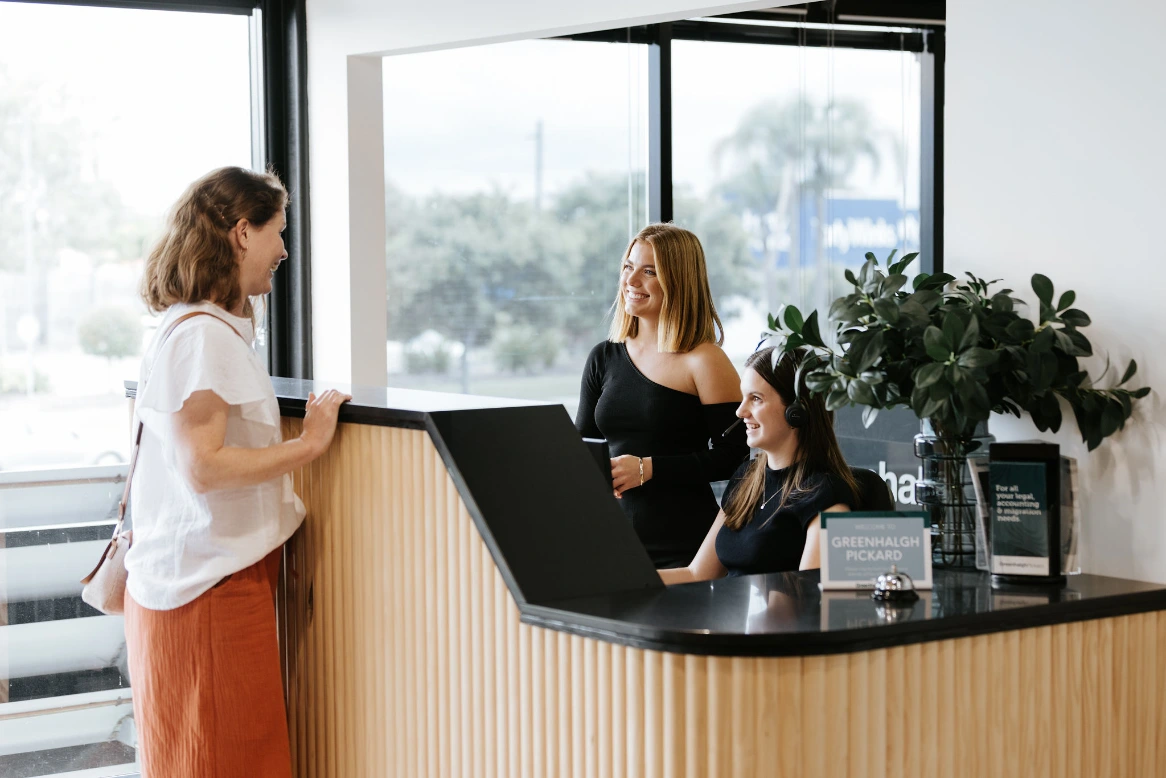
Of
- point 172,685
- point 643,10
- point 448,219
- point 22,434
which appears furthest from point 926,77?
point 172,685

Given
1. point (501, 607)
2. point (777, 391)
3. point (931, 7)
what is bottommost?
point (501, 607)

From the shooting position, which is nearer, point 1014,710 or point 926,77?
point 1014,710

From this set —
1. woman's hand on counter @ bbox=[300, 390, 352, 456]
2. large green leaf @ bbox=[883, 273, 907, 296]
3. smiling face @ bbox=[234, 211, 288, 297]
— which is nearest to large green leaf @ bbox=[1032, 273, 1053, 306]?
large green leaf @ bbox=[883, 273, 907, 296]

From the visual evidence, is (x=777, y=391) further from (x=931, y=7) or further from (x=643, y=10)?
(x=931, y=7)

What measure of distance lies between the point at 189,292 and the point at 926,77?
4118mm

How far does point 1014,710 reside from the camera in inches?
78.2

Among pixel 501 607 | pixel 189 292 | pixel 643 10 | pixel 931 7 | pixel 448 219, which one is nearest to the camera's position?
pixel 501 607

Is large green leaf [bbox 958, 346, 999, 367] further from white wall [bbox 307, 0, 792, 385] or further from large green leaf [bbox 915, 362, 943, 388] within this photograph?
white wall [bbox 307, 0, 792, 385]

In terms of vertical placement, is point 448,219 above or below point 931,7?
below

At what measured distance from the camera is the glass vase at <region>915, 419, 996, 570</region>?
7.77 feet

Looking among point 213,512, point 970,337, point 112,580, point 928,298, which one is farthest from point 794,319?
point 112,580

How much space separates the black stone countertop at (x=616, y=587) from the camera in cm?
178

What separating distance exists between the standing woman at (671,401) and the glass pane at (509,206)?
5.96 ft

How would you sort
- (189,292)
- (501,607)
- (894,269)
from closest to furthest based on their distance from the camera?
(501,607) < (189,292) < (894,269)
